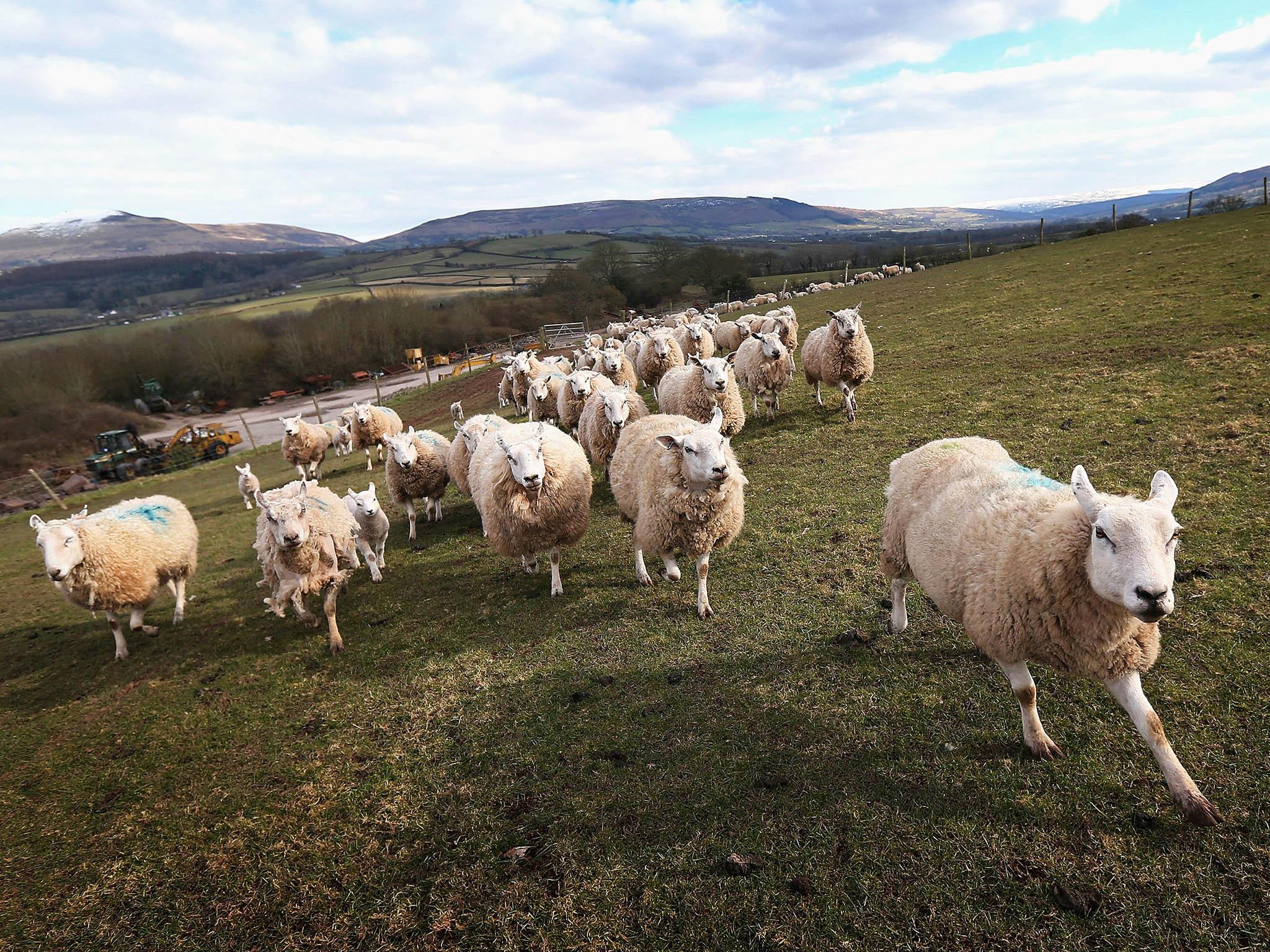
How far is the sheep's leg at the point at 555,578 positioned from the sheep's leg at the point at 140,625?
607 centimetres

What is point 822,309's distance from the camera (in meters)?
29.5

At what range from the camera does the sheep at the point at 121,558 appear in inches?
278

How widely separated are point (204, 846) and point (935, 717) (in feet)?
18.7

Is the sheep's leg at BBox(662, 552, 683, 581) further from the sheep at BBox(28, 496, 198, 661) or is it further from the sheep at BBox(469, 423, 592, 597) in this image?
the sheep at BBox(28, 496, 198, 661)

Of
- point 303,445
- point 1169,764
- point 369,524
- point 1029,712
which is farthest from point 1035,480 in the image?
point 303,445

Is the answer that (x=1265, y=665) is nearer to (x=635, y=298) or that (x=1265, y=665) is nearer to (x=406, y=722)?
(x=406, y=722)

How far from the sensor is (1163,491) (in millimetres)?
3193

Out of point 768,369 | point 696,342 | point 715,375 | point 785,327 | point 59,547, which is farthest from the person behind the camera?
point 785,327

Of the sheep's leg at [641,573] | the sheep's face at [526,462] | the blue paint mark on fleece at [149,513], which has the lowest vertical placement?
the sheep's leg at [641,573]

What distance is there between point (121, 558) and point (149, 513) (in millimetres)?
1195

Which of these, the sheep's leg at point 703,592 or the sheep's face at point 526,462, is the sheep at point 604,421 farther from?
the sheep's leg at point 703,592

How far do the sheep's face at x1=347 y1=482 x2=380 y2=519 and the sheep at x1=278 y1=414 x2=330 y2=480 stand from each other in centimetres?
891

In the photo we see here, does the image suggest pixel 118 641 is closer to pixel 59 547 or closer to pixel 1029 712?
pixel 59 547

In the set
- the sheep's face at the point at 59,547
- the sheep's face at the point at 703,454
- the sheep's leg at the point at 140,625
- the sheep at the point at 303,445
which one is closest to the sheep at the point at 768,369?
the sheep's face at the point at 703,454
